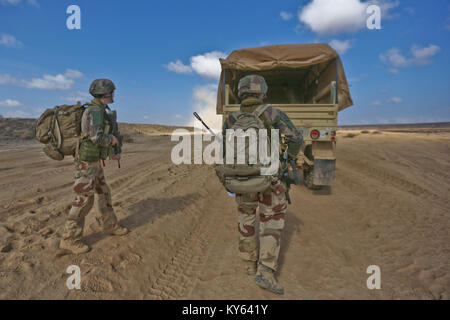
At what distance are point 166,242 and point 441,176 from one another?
7.57m

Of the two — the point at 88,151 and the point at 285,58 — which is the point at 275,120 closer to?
the point at 88,151

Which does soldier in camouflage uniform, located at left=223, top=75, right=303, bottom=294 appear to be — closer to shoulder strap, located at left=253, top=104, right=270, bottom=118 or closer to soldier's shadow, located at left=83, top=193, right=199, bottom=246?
shoulder strap, located at left=253, top=104, right=270, bottom=118

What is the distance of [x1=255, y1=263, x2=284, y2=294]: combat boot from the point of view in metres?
2.29

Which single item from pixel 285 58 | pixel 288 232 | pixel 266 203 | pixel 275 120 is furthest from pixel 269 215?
pixel 285 58

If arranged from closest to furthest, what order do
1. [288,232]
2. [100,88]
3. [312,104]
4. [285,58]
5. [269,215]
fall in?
[269,215] < [100,88] < [288,232] < [312,104] < [285,58]

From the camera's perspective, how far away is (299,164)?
17.0 ft

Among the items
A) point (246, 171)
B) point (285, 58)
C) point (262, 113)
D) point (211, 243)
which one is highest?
point (285, 58)

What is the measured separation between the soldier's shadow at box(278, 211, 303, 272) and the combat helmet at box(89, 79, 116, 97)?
2935 mm

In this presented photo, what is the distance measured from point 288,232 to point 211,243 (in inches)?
45.8

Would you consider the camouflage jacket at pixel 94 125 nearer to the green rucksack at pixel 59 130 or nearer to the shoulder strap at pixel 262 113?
the green rucksack at pixel 59 130

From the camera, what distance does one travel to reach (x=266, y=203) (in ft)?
7.85

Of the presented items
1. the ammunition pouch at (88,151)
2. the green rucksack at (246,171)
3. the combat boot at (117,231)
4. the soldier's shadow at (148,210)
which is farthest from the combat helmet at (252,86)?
the soldier's shadow at (148,210)

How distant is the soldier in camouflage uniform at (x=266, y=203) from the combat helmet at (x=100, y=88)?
Result: 160cm
